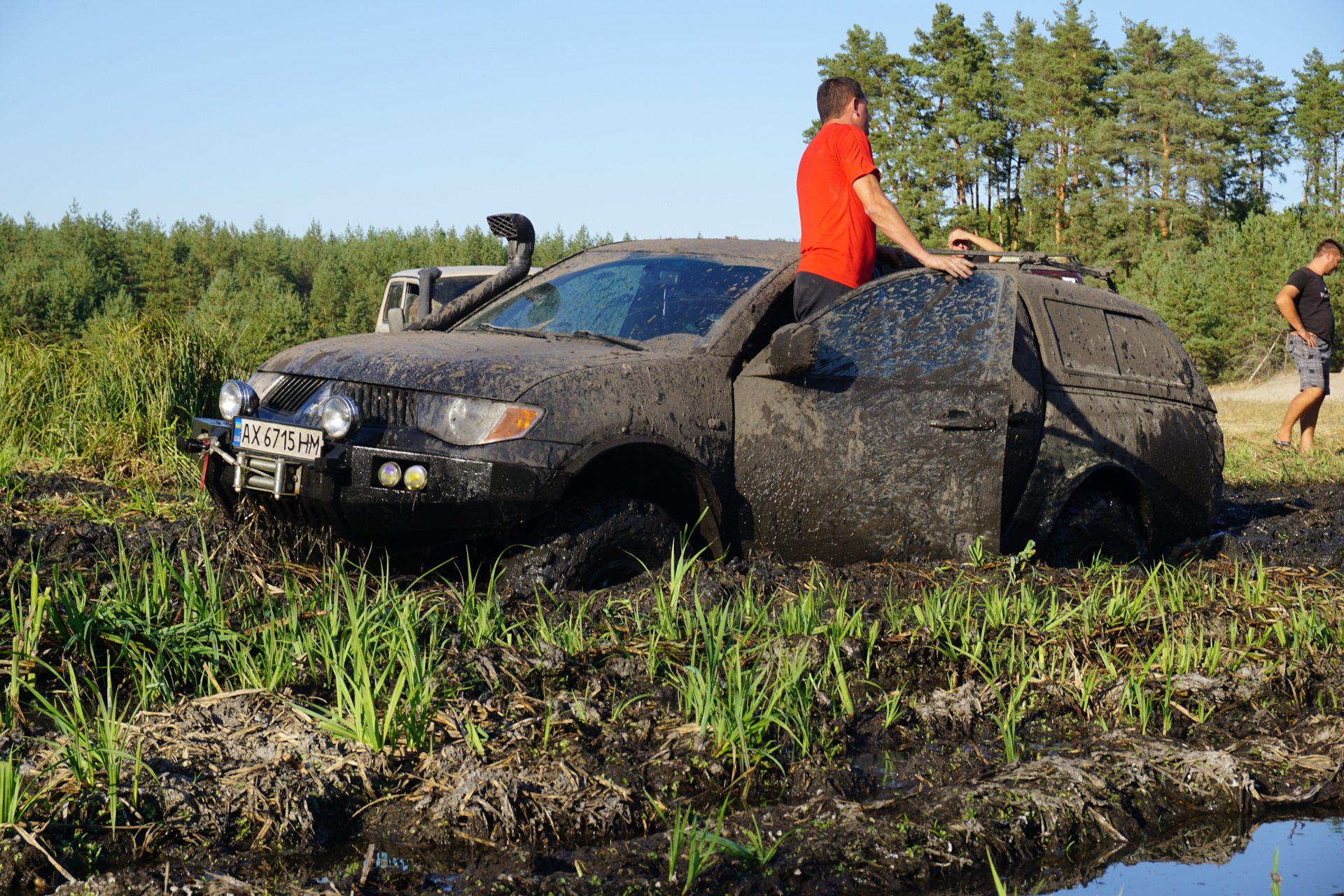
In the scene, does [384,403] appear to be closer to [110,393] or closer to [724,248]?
[724,248]

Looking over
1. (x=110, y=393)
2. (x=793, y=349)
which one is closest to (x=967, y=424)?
(x=793, y=349)

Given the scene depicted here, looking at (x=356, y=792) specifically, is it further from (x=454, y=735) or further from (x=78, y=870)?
(x=78, y=870)

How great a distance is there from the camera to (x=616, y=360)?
4.03 m

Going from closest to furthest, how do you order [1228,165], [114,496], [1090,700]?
[1090,700] → [114,496] → [1228,165]

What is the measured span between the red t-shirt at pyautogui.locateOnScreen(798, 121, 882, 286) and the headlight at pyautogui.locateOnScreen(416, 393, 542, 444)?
5.39 feet

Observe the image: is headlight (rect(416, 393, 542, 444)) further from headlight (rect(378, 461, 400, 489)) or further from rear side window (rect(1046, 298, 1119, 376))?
rear side window (rect(1046, 298, 1119, 376))

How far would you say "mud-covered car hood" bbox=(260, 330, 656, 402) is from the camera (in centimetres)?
374

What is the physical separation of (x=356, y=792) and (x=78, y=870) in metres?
0.53

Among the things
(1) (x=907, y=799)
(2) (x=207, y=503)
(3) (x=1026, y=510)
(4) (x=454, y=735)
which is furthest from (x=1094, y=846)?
(2) (x=207, y=503)

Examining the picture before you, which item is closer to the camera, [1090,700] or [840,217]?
[1090,700]

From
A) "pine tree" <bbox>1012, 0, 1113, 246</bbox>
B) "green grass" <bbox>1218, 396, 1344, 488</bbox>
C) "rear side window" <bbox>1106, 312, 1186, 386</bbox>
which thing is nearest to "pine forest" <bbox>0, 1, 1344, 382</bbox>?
"pine tree" <bbox>1012, 0, 1113, 246</bbox>

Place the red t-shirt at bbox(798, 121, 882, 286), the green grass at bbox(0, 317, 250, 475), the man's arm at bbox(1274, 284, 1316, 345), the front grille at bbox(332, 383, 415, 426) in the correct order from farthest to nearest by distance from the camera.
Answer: the man's arm at bbox(1274, 284, 1316, 345)
the green grass at bbox(0, 317, 250, 475)
the red t-shirt at bbox(798, 121, 882, 286)
the front grille at bbox(332, 383, 415, 426)

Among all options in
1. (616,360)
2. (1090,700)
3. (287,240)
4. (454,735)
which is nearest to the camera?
(454,735)

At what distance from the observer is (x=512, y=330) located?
15.5 feet
